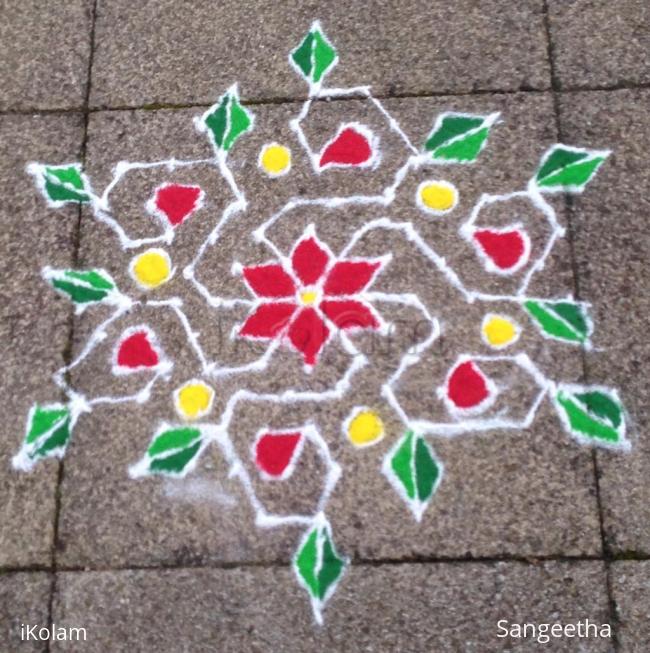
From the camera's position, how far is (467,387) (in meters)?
2.28

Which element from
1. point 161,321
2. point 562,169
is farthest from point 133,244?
point 562,169

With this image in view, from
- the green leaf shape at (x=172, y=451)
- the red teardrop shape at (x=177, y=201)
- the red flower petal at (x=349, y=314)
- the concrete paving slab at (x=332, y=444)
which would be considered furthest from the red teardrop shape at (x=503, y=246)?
the green leaf shape at (x=172, y=451)

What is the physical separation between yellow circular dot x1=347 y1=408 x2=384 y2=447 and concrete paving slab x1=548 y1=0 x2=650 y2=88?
1343 mm

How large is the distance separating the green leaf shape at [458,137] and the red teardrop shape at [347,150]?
209 mm

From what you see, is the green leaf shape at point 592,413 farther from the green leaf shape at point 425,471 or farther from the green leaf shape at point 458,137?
the green leaf shape at point 458,137

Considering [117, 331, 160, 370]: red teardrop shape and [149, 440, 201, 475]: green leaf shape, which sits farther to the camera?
[117, 331, 160, 370]: red teardrop shape

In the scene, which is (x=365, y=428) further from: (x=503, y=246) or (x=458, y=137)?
(x=458, y=137)

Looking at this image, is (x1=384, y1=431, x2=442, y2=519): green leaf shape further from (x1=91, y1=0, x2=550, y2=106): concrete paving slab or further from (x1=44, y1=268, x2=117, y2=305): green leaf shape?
(x1=91, y1=0, x2=550, y2=106): concrete paving slab

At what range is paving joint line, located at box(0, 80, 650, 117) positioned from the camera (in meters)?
2.61

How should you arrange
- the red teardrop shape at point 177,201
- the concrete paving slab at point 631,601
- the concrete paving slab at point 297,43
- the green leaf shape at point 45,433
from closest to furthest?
the concrete paving slab at point 631,601 → the green leaf shape at point 45,433 → the red teardrop shape at point 177,201 → the concrete paving slab at point 297,43

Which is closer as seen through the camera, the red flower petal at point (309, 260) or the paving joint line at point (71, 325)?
the paving joint line at point (71, 325)

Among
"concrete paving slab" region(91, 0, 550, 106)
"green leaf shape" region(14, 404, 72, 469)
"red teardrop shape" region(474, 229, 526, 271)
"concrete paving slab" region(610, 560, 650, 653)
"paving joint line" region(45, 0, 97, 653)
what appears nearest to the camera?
"concrete paving slab" region(610, 560, 650, 653)

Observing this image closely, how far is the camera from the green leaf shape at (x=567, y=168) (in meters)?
2.48

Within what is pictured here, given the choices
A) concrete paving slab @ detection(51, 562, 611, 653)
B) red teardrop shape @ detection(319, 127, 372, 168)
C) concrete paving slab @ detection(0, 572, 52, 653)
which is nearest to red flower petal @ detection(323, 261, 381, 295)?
red teardrop shape @ detection(319, 127, 372, 168)
